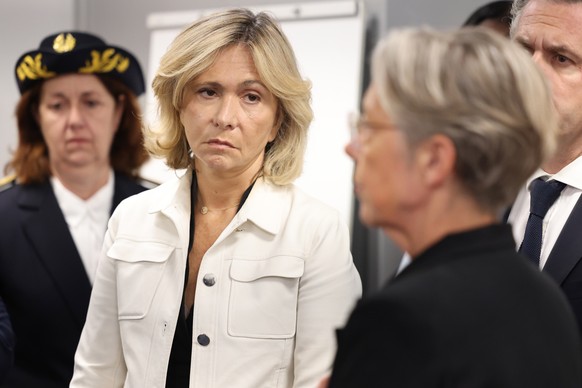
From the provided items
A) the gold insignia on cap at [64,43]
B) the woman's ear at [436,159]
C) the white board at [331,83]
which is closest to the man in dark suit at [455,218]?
the woman's ear at [436,159]

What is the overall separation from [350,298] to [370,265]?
7.02 ft

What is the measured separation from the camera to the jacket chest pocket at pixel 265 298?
1878 mm

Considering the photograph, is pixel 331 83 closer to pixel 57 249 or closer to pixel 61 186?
pixel 61 186

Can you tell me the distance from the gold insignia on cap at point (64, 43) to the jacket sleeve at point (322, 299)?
1.39 meters

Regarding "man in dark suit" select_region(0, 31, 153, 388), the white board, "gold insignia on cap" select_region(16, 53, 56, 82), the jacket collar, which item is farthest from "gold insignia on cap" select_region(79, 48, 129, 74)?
the jacket collar

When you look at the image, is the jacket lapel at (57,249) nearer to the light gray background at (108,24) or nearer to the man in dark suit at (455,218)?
the light gray background at (108,24)

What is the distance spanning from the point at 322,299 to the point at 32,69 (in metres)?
1.54

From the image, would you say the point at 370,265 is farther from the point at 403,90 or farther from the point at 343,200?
Result: the point at 403,90

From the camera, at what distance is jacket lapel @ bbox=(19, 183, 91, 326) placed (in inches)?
109

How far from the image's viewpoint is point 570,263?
1897mm

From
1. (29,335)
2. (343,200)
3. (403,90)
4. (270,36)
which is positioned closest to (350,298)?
(270,36)

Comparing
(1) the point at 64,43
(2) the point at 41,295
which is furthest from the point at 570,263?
(1) the point at 64,43

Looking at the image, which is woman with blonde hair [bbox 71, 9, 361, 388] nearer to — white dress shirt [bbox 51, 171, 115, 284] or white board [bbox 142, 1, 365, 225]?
white dress shirt [bbox 51, 171, 115, 284]

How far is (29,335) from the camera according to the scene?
2729 millimetres
